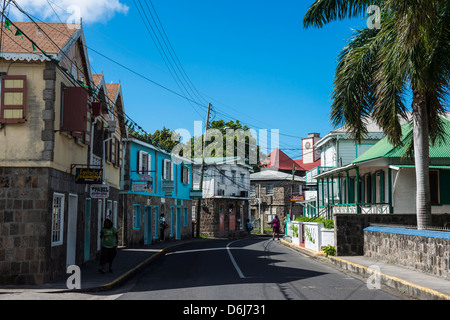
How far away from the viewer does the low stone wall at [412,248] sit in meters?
12.8

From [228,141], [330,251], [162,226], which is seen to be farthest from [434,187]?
[228,141]

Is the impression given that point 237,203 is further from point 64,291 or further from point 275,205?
point 64,291

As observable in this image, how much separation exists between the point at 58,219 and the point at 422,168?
36.4ft

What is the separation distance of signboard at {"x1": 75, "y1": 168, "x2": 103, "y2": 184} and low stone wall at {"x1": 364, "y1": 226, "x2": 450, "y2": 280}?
9171mm

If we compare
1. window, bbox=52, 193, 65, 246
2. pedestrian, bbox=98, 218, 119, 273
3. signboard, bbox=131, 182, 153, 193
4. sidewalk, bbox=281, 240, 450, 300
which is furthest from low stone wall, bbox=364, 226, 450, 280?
signboard, bbox=131, 182, 153, 193

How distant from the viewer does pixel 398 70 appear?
15.5 metres

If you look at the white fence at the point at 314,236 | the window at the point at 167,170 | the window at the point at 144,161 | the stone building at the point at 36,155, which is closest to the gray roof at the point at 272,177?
the window at the point at 167,170

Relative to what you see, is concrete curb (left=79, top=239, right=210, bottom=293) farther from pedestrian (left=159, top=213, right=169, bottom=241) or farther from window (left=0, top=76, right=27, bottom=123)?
pedestrian (left=159, top=213, right=169, bottom=241)

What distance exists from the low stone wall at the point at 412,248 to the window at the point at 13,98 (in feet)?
36.1

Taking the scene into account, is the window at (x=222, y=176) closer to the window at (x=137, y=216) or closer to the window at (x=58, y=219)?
the window at (x=137, y=216)

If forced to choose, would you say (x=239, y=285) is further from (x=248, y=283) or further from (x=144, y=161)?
(x=144, y=161)

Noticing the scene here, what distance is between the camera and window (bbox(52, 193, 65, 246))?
14.9 metres

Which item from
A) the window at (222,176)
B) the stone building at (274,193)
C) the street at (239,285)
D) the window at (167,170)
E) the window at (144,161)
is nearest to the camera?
the street at (239,285)
